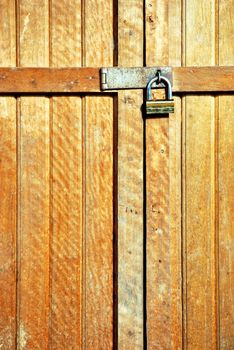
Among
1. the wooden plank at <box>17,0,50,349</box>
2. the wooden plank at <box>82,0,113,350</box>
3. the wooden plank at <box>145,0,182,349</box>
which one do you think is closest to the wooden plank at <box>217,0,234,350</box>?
the wooden plank at <box>145,0,182,349</box>

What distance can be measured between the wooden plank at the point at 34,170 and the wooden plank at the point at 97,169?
128 mm

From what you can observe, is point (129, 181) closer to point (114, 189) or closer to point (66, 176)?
point (114, 189)

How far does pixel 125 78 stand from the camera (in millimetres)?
1438

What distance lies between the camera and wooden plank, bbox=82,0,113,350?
4.79 ft

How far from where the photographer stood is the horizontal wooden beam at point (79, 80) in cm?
143

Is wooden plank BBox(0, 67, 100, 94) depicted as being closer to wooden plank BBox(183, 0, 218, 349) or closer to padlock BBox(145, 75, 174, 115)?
padlock BBox(145, 75, 174, 115)

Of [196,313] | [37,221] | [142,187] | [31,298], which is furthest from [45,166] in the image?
[196,313]

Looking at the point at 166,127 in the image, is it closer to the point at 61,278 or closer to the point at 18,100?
the point at 18,100

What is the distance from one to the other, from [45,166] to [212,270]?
611 mm

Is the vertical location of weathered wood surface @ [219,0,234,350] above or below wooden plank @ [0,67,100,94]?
below

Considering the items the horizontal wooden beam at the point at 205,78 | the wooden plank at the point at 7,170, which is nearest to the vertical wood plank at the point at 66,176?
the wooden plank at the point at 7,170

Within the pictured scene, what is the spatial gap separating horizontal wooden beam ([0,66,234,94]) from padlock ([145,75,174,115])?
27mm

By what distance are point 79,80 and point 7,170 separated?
36 cm

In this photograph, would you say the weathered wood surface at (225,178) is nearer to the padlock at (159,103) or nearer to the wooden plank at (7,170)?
the padlock at (159,103)
